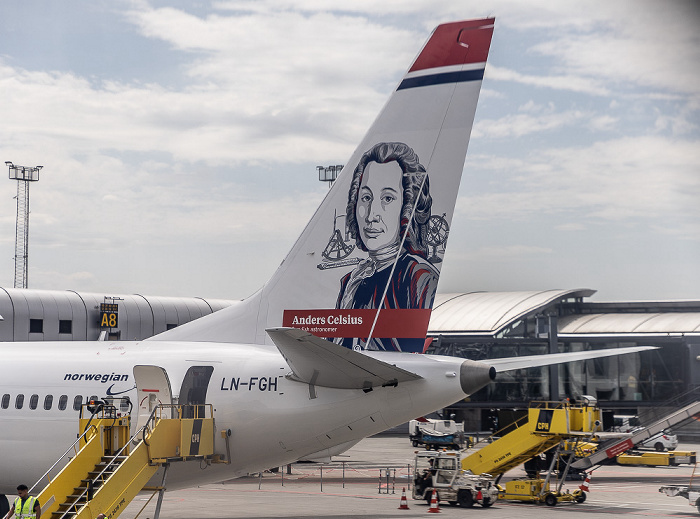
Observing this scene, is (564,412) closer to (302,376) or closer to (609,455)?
(609,455)

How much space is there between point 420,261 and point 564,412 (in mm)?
13669

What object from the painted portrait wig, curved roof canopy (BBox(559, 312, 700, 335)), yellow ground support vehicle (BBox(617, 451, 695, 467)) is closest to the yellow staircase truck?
the painted portrait wig

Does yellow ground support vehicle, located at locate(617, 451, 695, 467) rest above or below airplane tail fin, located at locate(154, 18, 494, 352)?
below

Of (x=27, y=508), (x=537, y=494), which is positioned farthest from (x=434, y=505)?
(x=27, y=508)

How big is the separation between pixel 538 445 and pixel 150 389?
1651 cm

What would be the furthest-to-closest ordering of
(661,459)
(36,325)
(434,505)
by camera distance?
(36,325) < (661,459) < (434,505)

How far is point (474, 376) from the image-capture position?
65.8 feet

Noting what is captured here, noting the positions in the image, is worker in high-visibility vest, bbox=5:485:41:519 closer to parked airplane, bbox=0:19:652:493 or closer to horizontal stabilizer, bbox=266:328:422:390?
parked airplane, bbox=0:19:652:493

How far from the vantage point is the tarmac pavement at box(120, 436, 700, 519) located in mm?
29000

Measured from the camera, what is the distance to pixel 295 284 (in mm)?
22250

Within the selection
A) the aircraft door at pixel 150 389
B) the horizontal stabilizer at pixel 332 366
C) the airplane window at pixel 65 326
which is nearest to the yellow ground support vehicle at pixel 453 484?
the horizontal stabilizer at pixel 332 366

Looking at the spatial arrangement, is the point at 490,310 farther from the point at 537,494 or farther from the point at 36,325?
the point at 537,494

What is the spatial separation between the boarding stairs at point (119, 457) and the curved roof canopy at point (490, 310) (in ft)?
157

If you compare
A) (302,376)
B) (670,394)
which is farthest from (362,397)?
(670,394)
